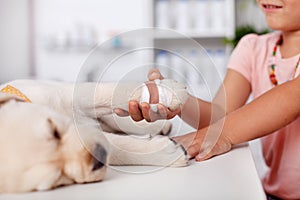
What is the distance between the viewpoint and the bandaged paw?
624 millimetres

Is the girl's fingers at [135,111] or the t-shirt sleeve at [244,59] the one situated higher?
the girl's fingers at [135,111]

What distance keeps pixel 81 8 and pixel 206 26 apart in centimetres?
93

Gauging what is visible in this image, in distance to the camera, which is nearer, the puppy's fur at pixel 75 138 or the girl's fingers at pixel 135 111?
the puppy's fur at pixel 75 138

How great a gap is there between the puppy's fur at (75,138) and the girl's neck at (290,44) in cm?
63

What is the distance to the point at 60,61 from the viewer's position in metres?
3.46

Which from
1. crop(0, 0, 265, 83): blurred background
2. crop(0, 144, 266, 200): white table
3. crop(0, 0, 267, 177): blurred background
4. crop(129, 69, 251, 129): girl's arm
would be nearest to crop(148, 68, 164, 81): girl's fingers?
crop(129, 69, 251, 129): girl's arm

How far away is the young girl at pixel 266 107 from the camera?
69 cm

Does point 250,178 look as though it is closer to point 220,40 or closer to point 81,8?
point 220,40

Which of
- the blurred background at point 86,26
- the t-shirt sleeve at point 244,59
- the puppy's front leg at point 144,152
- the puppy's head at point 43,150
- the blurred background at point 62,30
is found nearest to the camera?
the puppy's head at point 43,150

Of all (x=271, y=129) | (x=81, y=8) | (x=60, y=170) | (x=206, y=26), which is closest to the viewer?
(x=60, y=170)

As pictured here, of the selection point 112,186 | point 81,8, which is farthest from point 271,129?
point 81,8

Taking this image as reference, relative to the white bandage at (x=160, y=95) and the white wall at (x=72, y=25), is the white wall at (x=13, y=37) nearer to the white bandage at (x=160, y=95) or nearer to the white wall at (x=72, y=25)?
the white wall at (x=72, y=25)

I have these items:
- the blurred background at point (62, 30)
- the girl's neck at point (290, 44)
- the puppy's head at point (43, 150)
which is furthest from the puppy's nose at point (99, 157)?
the blurred background at point (62, 30)

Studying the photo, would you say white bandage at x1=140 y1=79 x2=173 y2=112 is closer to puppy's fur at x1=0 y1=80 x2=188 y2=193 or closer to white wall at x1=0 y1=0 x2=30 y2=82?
puppy's fur at x1=0 y1=80 x2=188 y2=193
